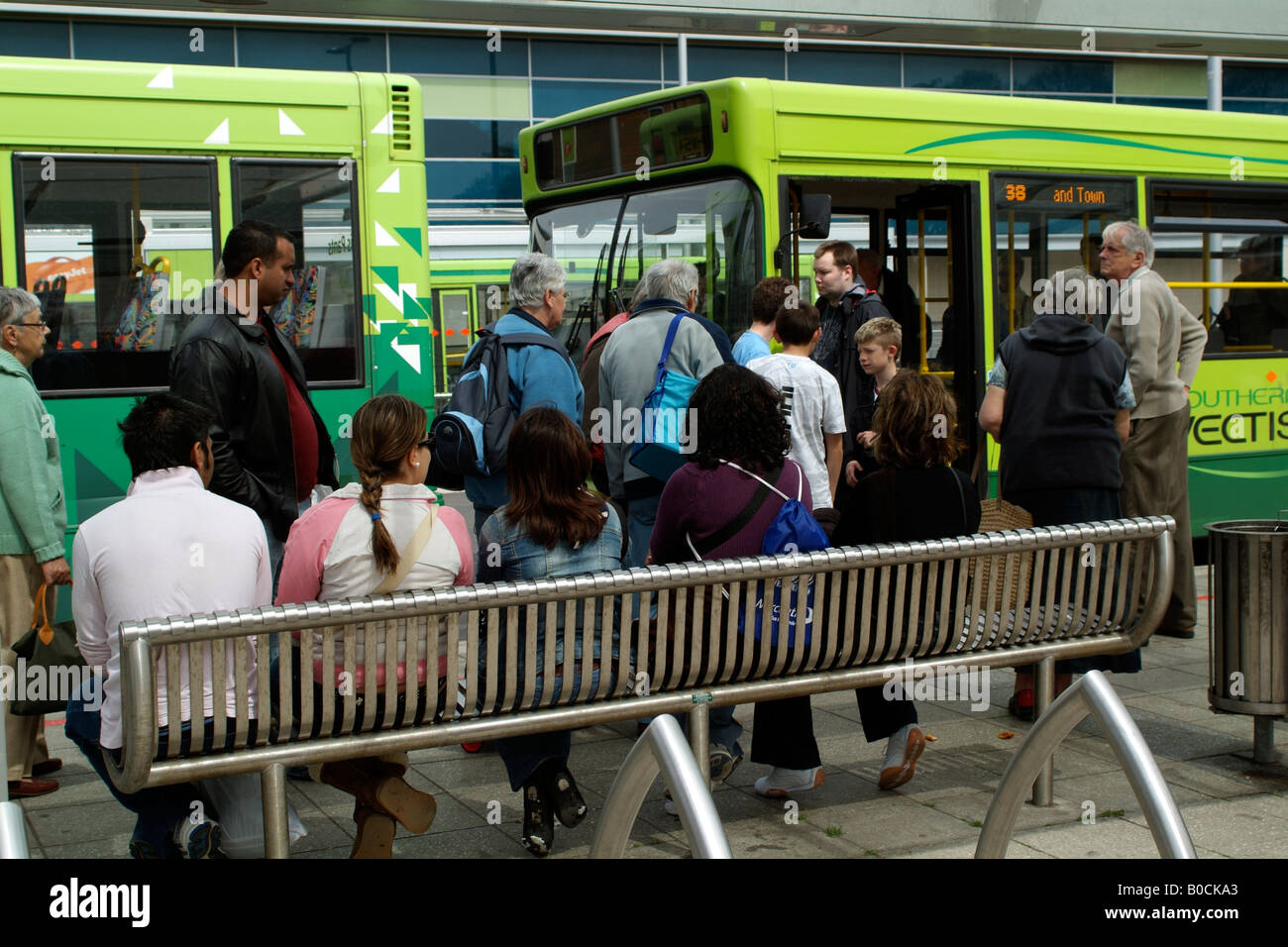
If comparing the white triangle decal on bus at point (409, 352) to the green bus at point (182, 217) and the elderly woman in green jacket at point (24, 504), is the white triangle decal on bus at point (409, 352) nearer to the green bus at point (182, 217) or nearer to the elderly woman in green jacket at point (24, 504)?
the green bus at point (182, 217)

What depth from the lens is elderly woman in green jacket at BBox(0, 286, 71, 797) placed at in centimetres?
504

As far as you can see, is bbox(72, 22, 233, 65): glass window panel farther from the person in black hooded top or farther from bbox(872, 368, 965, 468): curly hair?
bbox(872, 368, 965, 468): curly hair

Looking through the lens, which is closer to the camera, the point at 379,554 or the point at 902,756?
the point at 379,554

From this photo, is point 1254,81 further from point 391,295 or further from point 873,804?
point 873,804

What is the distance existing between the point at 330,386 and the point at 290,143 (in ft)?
4.08

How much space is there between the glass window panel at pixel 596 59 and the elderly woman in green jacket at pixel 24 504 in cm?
2364

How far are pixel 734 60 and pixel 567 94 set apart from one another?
391cm

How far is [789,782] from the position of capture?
4.86m

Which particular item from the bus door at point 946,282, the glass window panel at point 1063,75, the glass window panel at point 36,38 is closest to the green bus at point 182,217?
the bus door at point 946,282

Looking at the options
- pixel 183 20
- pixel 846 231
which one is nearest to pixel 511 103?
pixel 183 20

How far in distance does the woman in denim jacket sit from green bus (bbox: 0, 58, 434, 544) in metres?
3.03

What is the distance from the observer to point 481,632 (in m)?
4.18

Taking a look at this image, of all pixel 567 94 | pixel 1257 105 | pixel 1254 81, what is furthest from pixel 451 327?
pixel 1254 81

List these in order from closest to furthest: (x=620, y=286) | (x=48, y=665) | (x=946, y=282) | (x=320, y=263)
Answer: (x=48, y=665)
(x=320, y=263)
(x=620, y=286)
(x=946, y=282)
